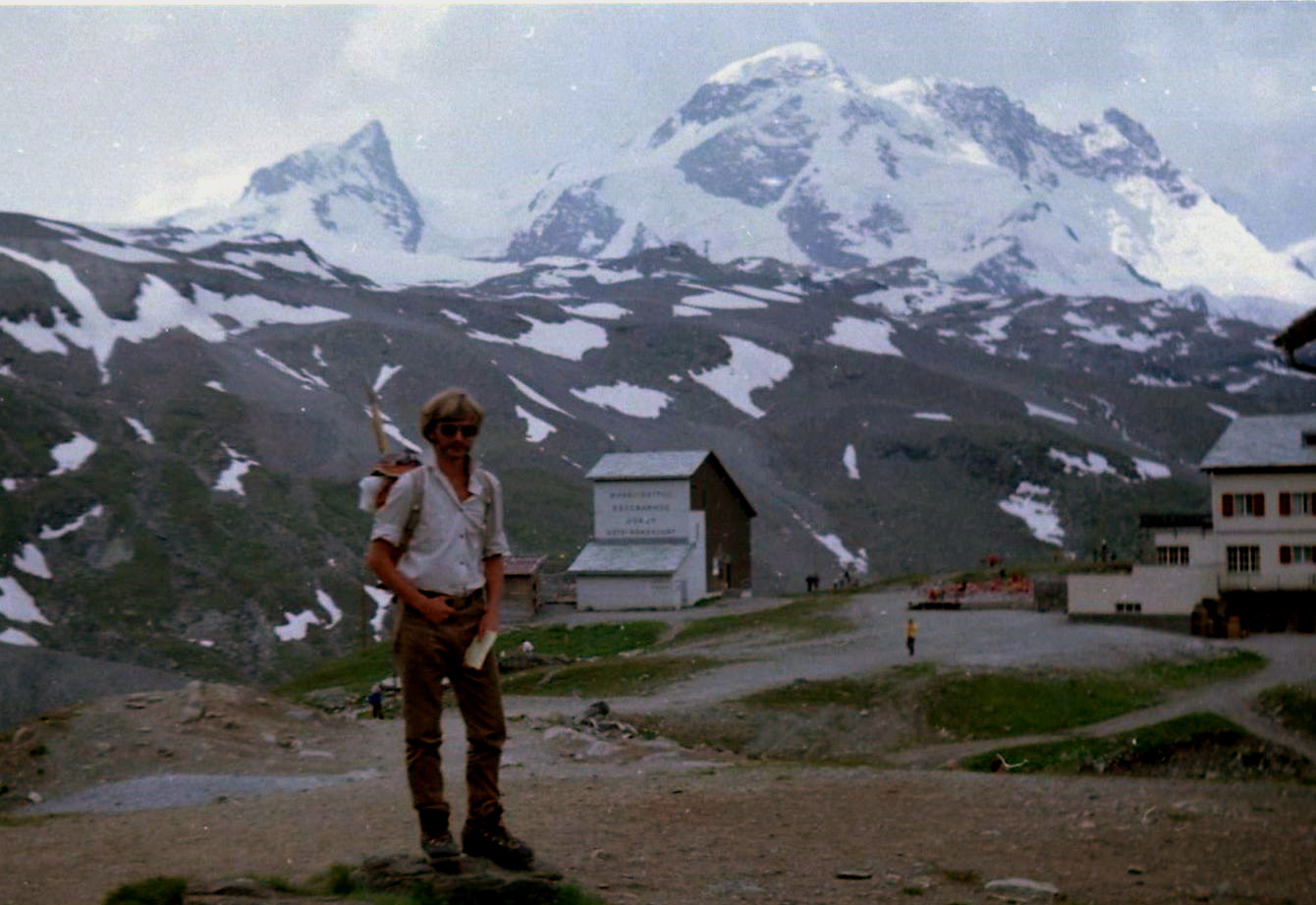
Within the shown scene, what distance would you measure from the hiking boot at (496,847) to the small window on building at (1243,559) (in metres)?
50.8

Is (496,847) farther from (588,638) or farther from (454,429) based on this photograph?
(588,638)

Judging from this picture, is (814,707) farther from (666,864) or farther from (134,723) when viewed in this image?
(666,864)

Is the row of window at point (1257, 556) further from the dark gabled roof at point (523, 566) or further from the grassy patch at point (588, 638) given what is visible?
the dark gabled roof at point (523, 566)

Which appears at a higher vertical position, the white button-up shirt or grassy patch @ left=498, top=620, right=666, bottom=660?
the white button-up shirt

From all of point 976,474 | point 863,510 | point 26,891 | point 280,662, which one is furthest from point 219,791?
point 976,474

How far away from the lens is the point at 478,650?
30.8 ft

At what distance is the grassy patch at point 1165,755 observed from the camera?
30.3 m

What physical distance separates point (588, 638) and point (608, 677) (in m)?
18.6

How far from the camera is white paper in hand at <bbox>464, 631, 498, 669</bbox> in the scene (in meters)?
9.41

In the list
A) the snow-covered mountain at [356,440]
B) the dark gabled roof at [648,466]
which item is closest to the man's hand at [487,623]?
the dark gabled roof at [648,466]

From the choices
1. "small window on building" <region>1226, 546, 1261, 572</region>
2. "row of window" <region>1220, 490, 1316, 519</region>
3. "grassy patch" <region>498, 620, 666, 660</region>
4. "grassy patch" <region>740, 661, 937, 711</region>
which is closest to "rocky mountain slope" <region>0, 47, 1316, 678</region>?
"grassy patch" <region>498, 620, 666, 660</region>

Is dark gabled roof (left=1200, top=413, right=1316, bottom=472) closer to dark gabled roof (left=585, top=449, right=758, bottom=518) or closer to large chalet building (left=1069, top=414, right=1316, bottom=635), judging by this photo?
large chalet building (left=1069, top=414, right=1316, bottom=635)

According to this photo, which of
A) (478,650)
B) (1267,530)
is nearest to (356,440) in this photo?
(1267,530)

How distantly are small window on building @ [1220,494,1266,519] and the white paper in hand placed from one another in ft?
168
